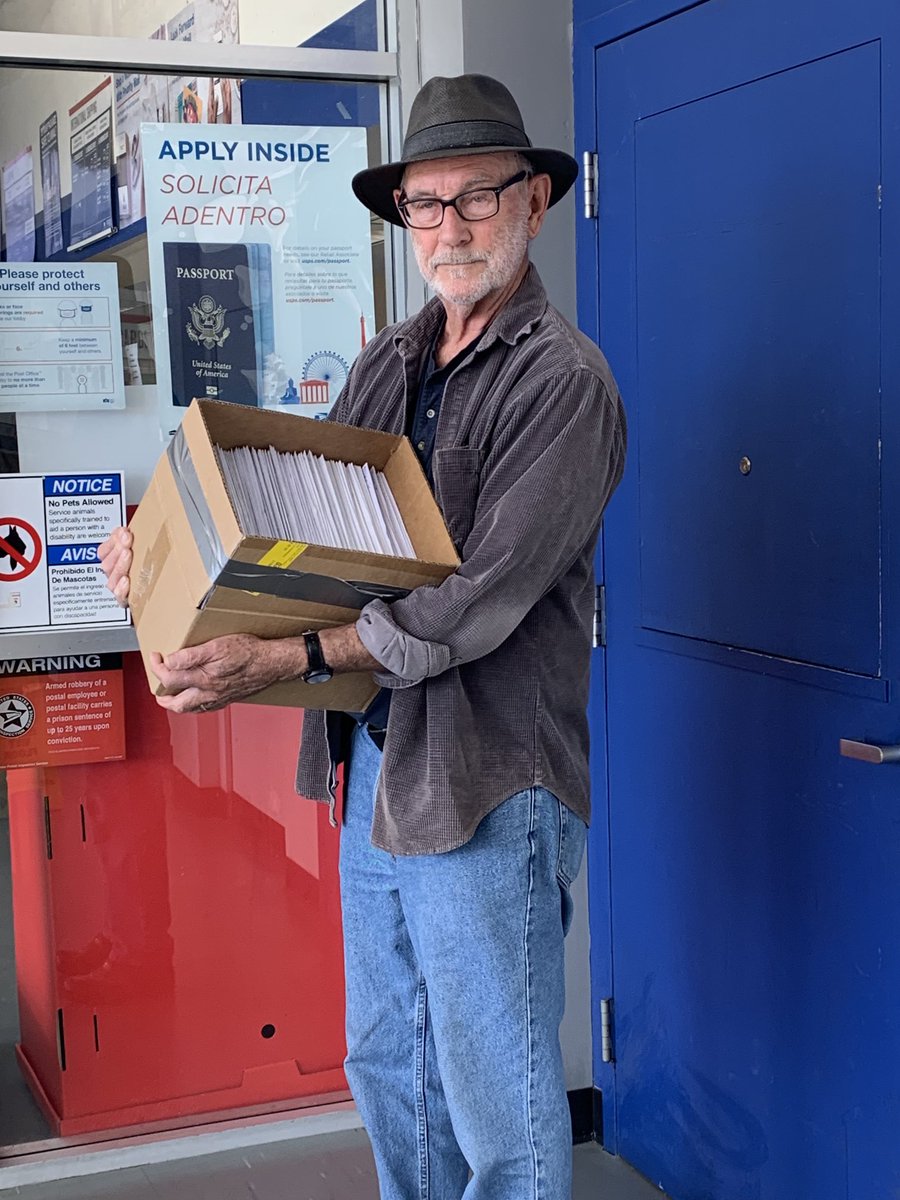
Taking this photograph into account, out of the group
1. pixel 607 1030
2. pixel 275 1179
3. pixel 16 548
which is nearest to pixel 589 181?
pixel 16 548

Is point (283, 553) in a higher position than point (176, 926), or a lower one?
higher

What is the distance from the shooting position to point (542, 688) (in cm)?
206

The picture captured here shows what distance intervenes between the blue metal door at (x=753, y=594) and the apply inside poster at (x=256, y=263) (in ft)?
1.74

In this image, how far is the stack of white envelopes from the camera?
186cm

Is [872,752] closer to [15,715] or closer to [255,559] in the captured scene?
[255,559]

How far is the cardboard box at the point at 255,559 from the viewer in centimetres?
177

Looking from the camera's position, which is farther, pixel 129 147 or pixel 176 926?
pixel 176 926

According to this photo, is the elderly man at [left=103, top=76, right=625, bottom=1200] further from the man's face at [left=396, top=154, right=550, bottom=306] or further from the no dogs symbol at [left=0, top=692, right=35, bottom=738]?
the no dogs symbol at [left=0, top=692, right=35, bottom=738]

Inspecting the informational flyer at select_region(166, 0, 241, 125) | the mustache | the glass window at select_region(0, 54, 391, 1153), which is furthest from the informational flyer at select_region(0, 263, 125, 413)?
the mustache

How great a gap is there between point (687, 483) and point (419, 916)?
0.94 meters

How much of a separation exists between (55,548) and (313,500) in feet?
3.67

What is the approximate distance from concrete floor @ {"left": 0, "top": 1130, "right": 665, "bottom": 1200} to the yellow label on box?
1.65m

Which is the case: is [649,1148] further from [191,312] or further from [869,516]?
[191,312]

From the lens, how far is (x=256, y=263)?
3.00 m
